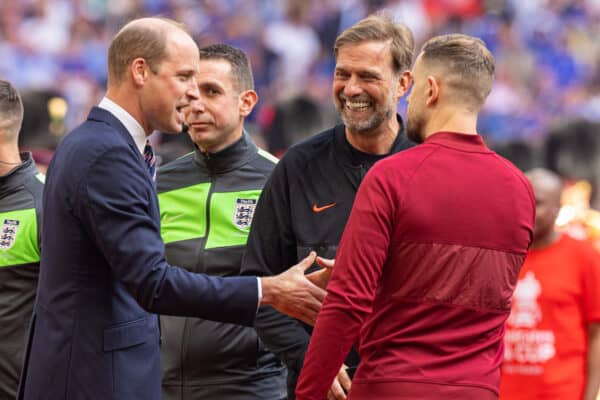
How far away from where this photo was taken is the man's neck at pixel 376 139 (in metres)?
4.93

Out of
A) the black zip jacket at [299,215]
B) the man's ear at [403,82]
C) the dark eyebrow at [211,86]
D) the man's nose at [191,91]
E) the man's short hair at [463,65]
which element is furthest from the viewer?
the dark eyebrow at [211,86]

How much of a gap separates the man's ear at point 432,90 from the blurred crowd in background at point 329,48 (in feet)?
39.4

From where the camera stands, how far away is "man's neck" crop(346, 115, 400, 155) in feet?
16.2

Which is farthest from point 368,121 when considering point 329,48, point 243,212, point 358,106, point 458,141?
point 329,48

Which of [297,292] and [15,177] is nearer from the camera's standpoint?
[297,292]

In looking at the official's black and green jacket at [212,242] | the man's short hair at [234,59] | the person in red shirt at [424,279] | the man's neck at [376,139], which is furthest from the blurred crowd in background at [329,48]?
the person in red shirt at [424,279]

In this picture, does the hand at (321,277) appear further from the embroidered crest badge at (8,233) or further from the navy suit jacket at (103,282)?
the embroidered crest badge at (8,233)

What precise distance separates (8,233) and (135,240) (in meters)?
1.86

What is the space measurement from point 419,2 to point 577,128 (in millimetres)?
2941

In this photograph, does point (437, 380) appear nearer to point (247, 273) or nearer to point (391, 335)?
point (391, 335)

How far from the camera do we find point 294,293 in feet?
14.3

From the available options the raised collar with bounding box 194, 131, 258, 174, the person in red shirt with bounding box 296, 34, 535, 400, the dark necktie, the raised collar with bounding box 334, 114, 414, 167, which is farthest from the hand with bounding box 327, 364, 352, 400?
the raised collar with bounding box 194, 131, 258, 174

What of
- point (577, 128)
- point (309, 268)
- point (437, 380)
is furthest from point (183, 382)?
point (577, 128)

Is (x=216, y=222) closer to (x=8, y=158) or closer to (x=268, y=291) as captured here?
(x=8, y=158)
